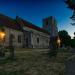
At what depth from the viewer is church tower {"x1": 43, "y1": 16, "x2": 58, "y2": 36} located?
80.8 m

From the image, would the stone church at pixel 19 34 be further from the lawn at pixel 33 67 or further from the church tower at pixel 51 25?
the lawn at pixel 33 67

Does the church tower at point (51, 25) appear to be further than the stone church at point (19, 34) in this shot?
Yes

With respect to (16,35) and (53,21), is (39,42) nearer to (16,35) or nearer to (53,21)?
(16,35)

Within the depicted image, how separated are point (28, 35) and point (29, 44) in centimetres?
295

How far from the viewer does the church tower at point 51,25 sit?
265ft

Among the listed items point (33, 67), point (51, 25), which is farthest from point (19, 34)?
point (33, 67)

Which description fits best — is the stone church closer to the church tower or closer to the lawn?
the church tower

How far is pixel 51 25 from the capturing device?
81312mm

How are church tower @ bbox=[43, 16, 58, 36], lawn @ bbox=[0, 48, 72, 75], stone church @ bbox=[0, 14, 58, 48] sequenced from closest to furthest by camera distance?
1. lawn @ bbox=[0, 48, 72, 75]
2. stone church @ bbox=[0, 14, 58, 48]
3. church tower @ bbox=[43, 16, 58, 36]

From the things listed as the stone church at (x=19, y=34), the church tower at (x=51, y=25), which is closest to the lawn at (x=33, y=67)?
the stone church at (x=19, y=34)

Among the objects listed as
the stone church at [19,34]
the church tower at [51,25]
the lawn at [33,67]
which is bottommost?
the lawn at [33,67]

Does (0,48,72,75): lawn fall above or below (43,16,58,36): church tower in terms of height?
below

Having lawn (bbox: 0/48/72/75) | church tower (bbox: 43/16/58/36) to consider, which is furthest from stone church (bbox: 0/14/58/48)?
lawn (bbox: 0/48/72/75)

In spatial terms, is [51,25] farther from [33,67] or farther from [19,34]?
[33,67]
